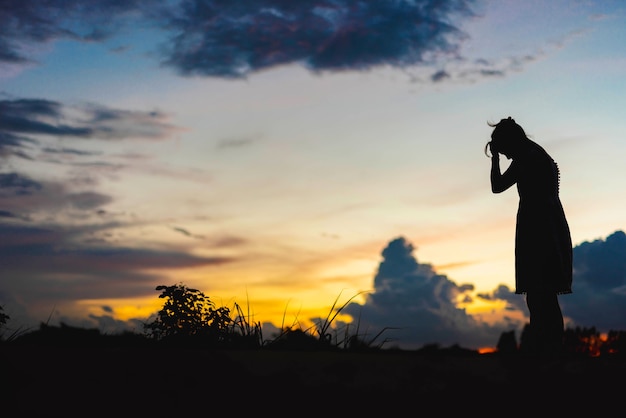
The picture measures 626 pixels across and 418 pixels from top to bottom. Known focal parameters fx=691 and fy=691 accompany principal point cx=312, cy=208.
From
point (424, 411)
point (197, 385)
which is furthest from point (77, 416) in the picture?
point (424, 411)

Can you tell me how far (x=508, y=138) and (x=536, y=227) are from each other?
87 cm

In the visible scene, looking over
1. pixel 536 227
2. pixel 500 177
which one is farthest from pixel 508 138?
pixel 536 227

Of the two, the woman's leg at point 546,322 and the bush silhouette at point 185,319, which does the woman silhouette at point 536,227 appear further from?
the bush silhouette at point 185,319

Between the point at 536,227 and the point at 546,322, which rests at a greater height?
the point at 536,227

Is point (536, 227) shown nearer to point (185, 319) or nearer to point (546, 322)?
point (546, 322)

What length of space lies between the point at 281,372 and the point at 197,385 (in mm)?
488

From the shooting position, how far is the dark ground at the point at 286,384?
3.79 meters

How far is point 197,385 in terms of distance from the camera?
12.9 ft

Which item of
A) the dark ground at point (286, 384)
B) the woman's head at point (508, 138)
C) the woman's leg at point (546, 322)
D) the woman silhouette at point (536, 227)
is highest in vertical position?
the woman's head at point (508, 138)

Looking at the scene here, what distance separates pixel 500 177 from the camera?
6469mm

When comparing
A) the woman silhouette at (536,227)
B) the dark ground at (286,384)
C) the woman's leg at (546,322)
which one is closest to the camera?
the dark ground at (286,384)

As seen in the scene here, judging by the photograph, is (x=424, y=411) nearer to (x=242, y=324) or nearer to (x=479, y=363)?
(x=479, y=363)

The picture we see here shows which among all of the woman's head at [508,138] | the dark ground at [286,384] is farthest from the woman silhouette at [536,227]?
the dark ground at [286,384]

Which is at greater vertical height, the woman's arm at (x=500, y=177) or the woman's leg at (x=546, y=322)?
the woman's arm at (x=500, y=177)
